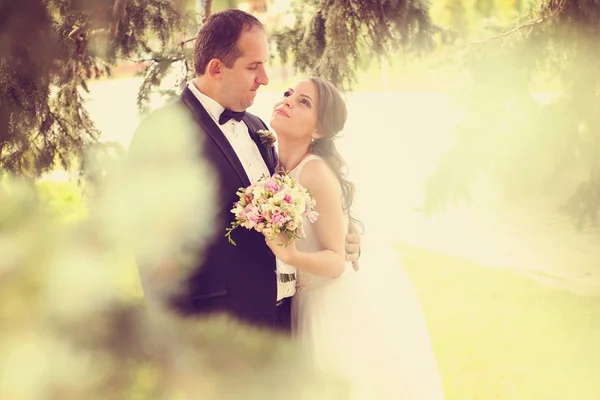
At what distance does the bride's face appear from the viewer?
291cm

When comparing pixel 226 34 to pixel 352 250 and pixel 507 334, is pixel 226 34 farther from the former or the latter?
pixel 507 334

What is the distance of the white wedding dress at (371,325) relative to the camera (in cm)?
301

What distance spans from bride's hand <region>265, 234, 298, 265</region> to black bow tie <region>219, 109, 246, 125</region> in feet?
1.98

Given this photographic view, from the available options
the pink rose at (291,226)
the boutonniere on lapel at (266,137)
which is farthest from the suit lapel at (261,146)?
the pink rose at (291,226)

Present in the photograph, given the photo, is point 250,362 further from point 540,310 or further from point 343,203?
point 540,310

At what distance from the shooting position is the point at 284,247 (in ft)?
7.55

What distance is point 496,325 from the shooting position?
596 centimetres

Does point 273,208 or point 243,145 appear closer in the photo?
point 273,208

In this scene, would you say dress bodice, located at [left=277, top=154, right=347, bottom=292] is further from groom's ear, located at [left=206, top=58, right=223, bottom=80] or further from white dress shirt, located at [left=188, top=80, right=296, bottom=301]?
groom's ear, located at [left=206, top=58, right=223, bottom=80]

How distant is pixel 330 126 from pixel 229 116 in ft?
1.76

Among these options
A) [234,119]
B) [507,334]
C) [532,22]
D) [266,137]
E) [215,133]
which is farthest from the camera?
[507,334]

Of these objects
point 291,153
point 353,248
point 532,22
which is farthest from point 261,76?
point 532,22

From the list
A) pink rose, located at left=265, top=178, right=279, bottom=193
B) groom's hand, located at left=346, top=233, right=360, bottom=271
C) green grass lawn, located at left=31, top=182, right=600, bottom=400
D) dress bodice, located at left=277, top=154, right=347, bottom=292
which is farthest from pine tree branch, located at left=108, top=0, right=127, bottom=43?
green grass lawn, located at left=31, top=182, right=600, bottom=400

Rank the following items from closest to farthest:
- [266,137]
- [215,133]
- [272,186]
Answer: [272,186] → [215,133] → [266,137]
